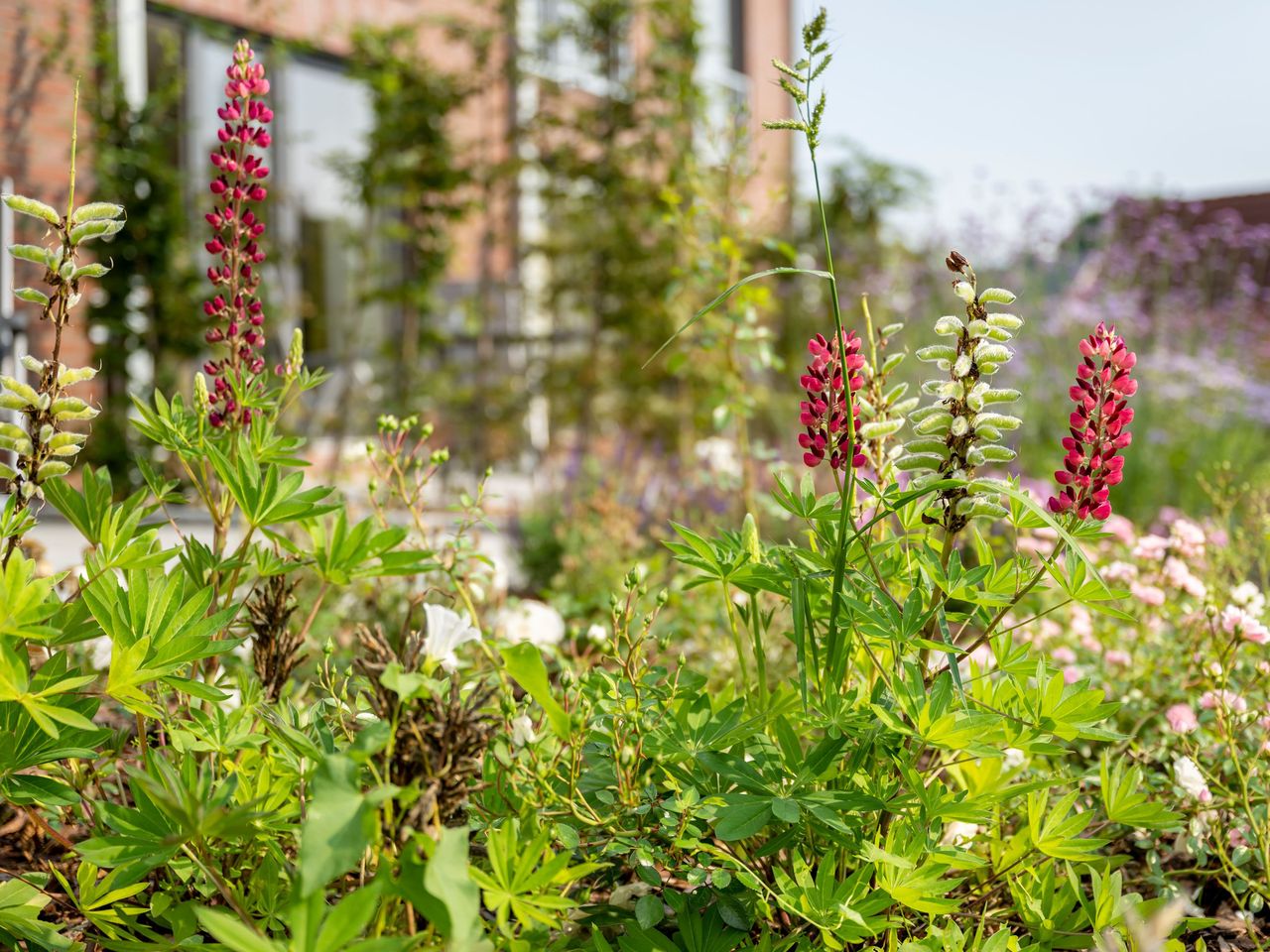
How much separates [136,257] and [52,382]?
16.9ft

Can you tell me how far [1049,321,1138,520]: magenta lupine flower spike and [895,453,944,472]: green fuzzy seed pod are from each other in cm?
13

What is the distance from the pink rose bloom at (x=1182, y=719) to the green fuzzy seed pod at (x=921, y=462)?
0.66m

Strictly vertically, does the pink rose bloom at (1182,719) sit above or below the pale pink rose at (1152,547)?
below

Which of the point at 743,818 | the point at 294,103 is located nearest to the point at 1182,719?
the point at 743,818

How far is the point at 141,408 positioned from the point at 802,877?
976mm

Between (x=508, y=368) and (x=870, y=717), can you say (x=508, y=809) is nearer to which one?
(x=870, y=717)

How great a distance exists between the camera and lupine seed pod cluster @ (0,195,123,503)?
1.27 meters

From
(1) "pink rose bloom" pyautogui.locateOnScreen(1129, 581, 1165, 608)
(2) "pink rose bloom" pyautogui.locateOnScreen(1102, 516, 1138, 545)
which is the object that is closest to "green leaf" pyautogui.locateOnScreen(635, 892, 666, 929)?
(1) "pink rose bloom" pyautogui.locateOnScreen(1129, 581, 1165, 608)

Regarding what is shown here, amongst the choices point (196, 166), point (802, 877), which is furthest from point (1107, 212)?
point (802, 877)

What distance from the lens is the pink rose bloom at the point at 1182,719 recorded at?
163 cm

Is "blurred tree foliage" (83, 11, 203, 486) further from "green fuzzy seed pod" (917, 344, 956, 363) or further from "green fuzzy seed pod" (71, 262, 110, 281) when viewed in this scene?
"green fuzzy seed pod" (917, 344, 956, 363)

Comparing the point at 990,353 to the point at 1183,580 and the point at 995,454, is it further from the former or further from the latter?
the point at 1183,580

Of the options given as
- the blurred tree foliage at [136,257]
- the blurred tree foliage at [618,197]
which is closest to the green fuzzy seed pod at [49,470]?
the blurred tree foliage at [136,257]

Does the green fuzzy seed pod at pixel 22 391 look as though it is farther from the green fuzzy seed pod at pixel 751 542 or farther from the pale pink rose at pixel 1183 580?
the pale pink rose at pixel 1183 580
